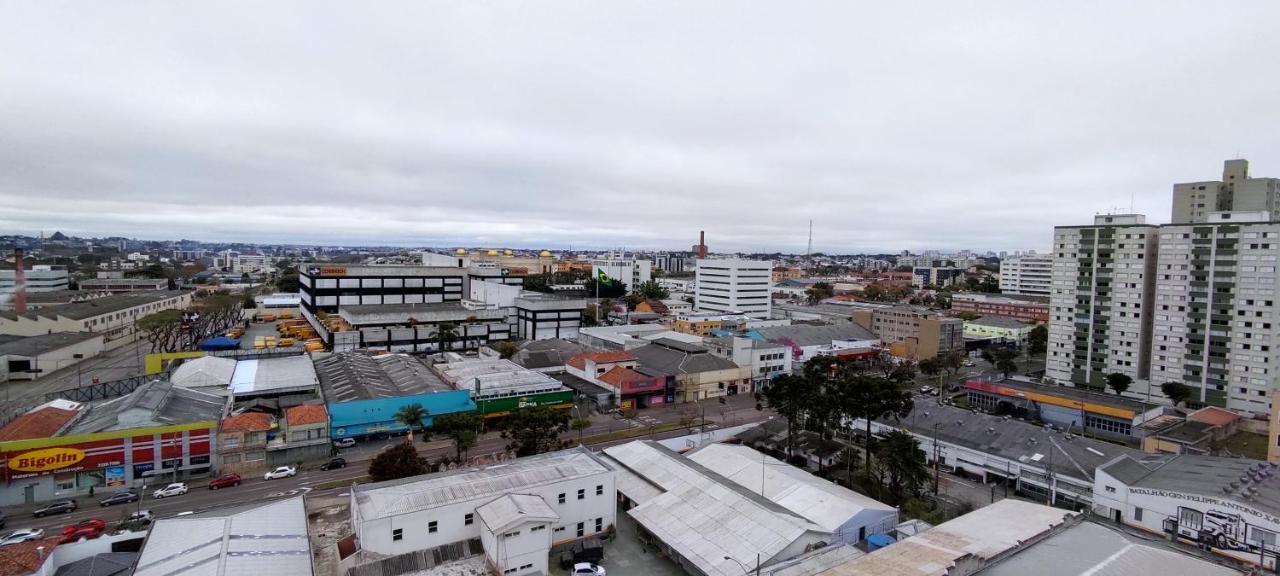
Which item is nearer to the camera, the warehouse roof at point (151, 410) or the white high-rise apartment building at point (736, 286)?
the warehouse roof at point (151, 410)

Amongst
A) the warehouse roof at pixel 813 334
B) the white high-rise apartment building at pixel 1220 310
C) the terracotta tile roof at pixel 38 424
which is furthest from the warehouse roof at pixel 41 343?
the white high-rise apartment building at pixel 1220 310

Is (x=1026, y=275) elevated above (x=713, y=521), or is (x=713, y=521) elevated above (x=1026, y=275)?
(x=1026, y=275)

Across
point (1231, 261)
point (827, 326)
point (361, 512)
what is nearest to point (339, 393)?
point (361, 512)

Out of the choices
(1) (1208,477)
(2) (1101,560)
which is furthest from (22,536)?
(1) (1208,477)

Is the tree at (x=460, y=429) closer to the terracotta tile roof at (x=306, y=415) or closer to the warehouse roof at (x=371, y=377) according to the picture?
the terracotta tile roof at (x=306, y=415)

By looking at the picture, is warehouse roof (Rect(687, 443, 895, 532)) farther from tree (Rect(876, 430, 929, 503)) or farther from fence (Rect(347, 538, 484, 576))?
fence (Rect(347, 538, 484, 576))

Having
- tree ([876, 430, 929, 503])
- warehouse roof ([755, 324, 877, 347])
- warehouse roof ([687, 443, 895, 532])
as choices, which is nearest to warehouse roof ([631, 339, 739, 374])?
warehouse roof ([755, 324, 877, 347])

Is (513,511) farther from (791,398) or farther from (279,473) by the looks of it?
(791,398)
